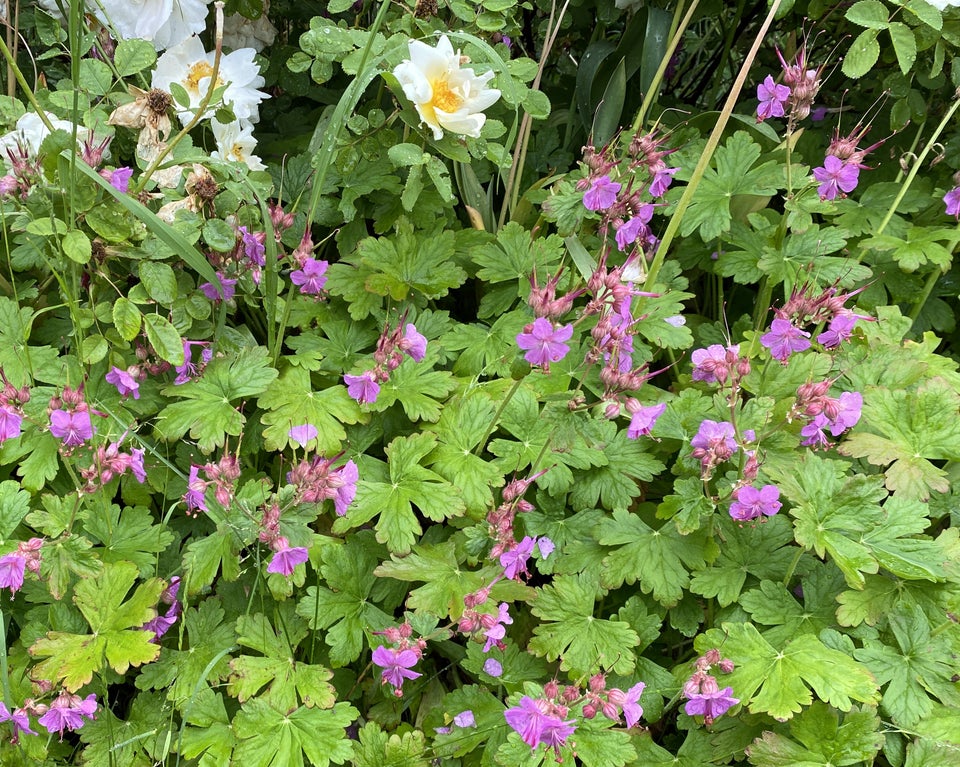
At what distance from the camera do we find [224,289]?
5.26 feet

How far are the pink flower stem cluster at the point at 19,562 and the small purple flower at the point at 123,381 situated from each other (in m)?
0.33

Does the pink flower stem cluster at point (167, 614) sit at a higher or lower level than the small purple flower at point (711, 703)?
lower

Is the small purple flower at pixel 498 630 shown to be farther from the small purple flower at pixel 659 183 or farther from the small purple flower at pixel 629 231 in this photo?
the small purple flower at pixel 659 183

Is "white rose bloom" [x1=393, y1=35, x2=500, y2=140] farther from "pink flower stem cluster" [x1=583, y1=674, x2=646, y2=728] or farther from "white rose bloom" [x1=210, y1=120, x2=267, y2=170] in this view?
"pink flower stem cluster" [x1=583, y1=674, x2=646, y2=728]

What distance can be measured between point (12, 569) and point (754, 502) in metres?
1.13

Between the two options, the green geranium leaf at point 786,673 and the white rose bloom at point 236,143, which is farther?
the white rose bloom at point 236,143

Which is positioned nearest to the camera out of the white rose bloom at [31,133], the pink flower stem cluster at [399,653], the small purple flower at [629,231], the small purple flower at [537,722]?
the small purple flower at [537,722]

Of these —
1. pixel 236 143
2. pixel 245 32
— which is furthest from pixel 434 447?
pixel 245 32

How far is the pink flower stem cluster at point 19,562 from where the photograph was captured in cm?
127

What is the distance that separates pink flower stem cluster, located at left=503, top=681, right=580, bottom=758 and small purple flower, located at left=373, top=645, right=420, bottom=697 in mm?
177

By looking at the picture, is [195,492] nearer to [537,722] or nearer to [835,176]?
[537,722]

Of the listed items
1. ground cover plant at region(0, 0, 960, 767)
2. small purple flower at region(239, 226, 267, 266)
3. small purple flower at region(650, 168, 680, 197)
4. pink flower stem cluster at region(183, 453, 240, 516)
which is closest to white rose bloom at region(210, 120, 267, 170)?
ground cover plant at region(0, 0, 960, 767)

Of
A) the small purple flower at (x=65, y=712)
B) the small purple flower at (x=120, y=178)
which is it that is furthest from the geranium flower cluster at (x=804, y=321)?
the small purple flower at (x=65, y=712)

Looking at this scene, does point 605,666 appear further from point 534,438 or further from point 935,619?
point 935,619
